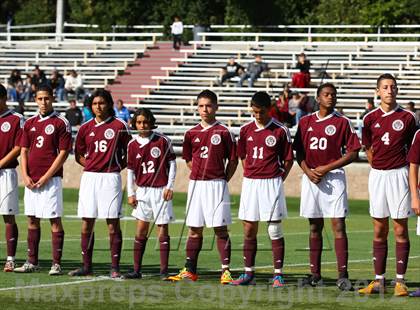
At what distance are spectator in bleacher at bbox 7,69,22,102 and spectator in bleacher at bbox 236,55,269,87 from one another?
22.8 ft

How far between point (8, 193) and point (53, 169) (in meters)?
0.88

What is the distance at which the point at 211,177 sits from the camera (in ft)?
47.9

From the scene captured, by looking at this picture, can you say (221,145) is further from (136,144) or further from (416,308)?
(416,308)

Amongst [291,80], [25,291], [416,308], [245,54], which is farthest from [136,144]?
[245,54]

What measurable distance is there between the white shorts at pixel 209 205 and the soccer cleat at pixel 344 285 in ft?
4.89

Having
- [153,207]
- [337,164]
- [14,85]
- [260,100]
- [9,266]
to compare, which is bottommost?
[9,266]

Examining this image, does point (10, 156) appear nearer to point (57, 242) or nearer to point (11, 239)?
point (11, 239)

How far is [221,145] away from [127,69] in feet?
97.8

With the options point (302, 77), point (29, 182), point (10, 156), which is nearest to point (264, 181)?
point (29, 182)

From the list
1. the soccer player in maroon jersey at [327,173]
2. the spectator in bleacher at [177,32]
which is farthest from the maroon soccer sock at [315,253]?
the spectator in bleacher at [177,32]

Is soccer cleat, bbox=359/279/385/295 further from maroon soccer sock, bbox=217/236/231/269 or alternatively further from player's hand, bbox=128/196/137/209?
player's hand, bbox=128/196/137/209

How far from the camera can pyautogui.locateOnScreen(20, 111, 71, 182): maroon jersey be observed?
50.2ft

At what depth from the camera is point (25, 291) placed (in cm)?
1351

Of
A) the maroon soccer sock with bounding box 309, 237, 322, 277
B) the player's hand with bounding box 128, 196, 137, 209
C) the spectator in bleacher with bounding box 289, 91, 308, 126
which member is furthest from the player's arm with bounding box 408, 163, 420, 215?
the spectator in bleacher with bounding box 289, 91, 308, 126
